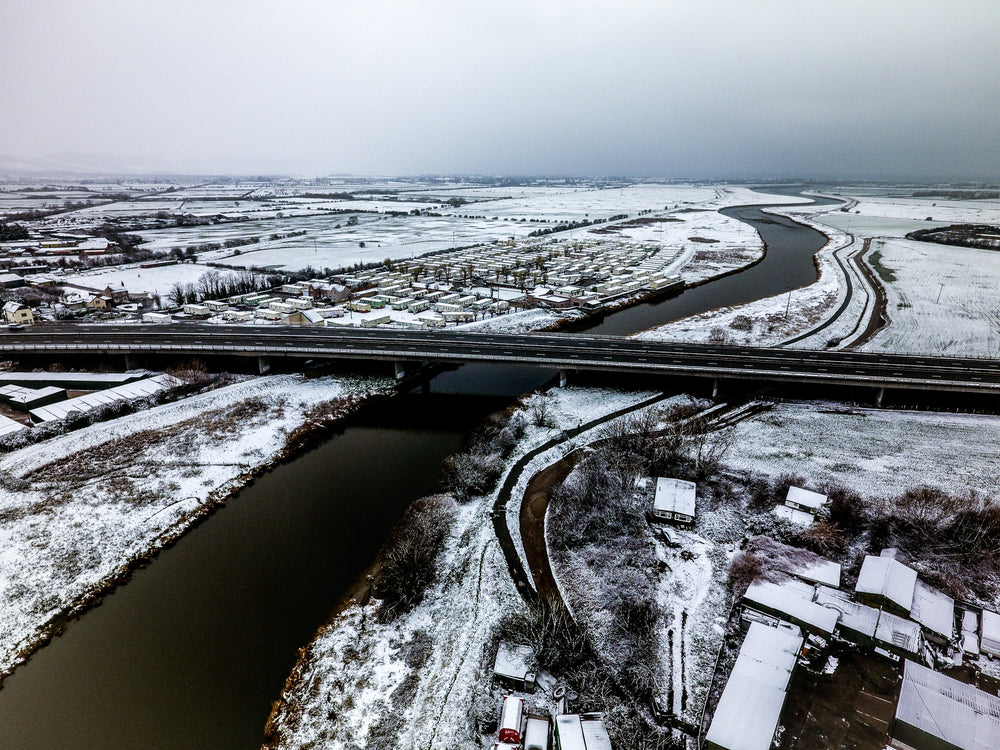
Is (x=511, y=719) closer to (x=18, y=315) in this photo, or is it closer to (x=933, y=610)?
(x=933, y=610)

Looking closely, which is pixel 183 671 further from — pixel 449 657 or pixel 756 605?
pixel 756 605

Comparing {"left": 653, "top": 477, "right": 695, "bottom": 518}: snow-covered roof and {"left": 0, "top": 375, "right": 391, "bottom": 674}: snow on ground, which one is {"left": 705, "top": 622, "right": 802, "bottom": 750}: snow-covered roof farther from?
{"left": 0, "top": 375, "right": 391, "bottom": 674}: snow on ground

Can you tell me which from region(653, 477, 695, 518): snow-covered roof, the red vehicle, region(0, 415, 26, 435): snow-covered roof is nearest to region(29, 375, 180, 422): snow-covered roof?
region(0, 415, 26, 435): snow-covered roof

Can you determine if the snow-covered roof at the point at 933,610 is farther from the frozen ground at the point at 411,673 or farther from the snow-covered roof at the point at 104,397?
the snow-covered roof at the point at 104,397

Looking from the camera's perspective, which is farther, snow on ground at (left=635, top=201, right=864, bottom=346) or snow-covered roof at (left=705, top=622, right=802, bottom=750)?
snow on ground at (left=635, top=201, right=864, bottom=346)

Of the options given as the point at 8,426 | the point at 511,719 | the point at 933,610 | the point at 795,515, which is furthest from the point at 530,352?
the point at 8,426

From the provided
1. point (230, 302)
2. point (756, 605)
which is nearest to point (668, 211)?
point (230, 302)
